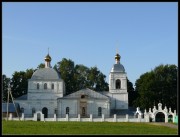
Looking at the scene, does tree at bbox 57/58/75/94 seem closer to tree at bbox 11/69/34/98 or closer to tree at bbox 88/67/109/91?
tree at bbox 88/67/109/91

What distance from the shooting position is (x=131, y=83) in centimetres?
6397

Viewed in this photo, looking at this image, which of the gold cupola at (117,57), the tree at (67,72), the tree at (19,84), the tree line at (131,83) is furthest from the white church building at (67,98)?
the tree at (67,72)

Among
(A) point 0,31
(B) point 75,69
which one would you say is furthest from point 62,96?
Answer: (A) point 0,31

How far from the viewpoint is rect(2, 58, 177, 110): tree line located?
52.2 meters

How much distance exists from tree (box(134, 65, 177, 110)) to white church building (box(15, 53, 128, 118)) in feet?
9.08

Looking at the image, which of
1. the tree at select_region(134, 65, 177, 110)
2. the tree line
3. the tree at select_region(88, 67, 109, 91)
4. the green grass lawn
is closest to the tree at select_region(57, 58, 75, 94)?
the tree line

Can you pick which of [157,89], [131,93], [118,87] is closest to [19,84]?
[118,87]

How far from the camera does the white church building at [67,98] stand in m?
49.6

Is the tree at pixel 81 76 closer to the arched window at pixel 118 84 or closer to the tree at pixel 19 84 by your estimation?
the tree at pixel 19 84

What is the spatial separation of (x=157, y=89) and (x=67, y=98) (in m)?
13.0

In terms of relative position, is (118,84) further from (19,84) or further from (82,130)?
(82,130)

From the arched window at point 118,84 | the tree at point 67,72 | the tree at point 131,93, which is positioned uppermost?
the tree at point 67,72

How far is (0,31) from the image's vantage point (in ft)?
22.7

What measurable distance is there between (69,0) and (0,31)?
55.7 inches
